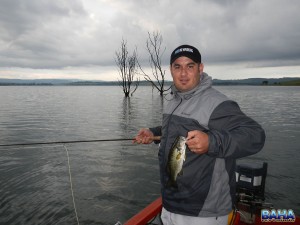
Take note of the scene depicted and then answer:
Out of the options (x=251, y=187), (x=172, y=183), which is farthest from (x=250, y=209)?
(x=172, y=183)

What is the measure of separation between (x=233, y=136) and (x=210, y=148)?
0.80 feet

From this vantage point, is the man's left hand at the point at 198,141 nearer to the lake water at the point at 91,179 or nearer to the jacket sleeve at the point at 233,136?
the jacket sleeve at the point at 233,136

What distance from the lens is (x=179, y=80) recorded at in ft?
10.7

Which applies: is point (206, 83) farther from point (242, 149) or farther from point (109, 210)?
point (109, 210)

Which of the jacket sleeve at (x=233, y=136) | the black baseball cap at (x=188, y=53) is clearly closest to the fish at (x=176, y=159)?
the jacket sleeve at (x=233, y=136)

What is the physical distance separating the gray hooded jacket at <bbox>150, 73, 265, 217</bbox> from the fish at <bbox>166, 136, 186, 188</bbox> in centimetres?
8

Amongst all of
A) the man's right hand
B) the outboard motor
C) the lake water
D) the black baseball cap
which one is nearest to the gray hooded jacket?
the black baseball cap

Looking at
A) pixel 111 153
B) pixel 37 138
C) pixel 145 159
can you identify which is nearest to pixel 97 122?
pixel 37 138

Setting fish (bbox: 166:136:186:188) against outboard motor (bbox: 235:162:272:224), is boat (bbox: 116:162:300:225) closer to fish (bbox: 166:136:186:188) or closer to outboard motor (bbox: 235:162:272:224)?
outboard motor (bbox: 235:162:272:224)

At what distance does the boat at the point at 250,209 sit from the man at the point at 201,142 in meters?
1.74

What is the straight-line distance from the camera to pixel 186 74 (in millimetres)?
3234

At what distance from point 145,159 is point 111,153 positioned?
6.07 feet

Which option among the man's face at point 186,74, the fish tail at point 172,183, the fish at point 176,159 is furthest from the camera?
the man's face at point 186,74

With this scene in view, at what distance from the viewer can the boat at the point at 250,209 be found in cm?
494
